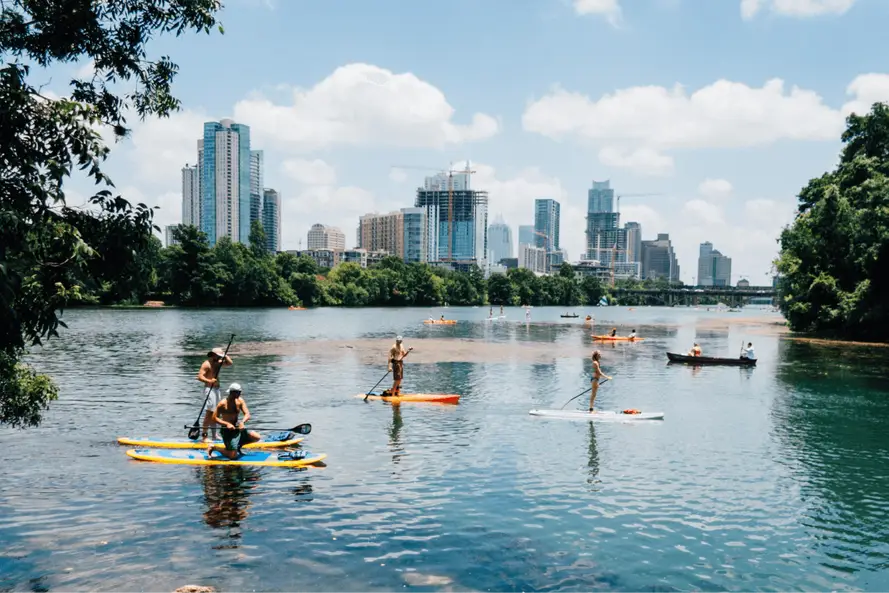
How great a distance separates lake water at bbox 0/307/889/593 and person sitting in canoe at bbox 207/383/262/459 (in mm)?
661

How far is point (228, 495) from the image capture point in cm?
1648

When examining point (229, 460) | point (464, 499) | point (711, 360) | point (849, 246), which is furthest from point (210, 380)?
point (849, 246)

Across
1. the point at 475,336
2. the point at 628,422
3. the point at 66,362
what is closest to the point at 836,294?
the point at 475,336

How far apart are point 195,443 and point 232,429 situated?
212 centimetres

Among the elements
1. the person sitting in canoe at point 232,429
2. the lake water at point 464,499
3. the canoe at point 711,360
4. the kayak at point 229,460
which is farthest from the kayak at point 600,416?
the canoe at point 711,360

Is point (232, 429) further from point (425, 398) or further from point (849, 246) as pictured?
point (849, 246)

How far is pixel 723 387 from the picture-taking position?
1526 inches

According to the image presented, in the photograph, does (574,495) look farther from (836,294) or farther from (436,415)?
(836,294)

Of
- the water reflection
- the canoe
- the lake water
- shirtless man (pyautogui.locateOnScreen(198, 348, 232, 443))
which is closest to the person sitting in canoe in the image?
the water reflection

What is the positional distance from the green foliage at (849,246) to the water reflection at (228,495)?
6133cm

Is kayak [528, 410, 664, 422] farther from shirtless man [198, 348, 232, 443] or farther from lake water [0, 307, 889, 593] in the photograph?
shirtless man [198, 348, 232, 443]

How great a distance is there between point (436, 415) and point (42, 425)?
1424 centimetres

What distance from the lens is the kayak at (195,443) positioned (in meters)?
20.1

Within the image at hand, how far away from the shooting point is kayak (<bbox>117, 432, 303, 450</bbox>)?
20109mm
